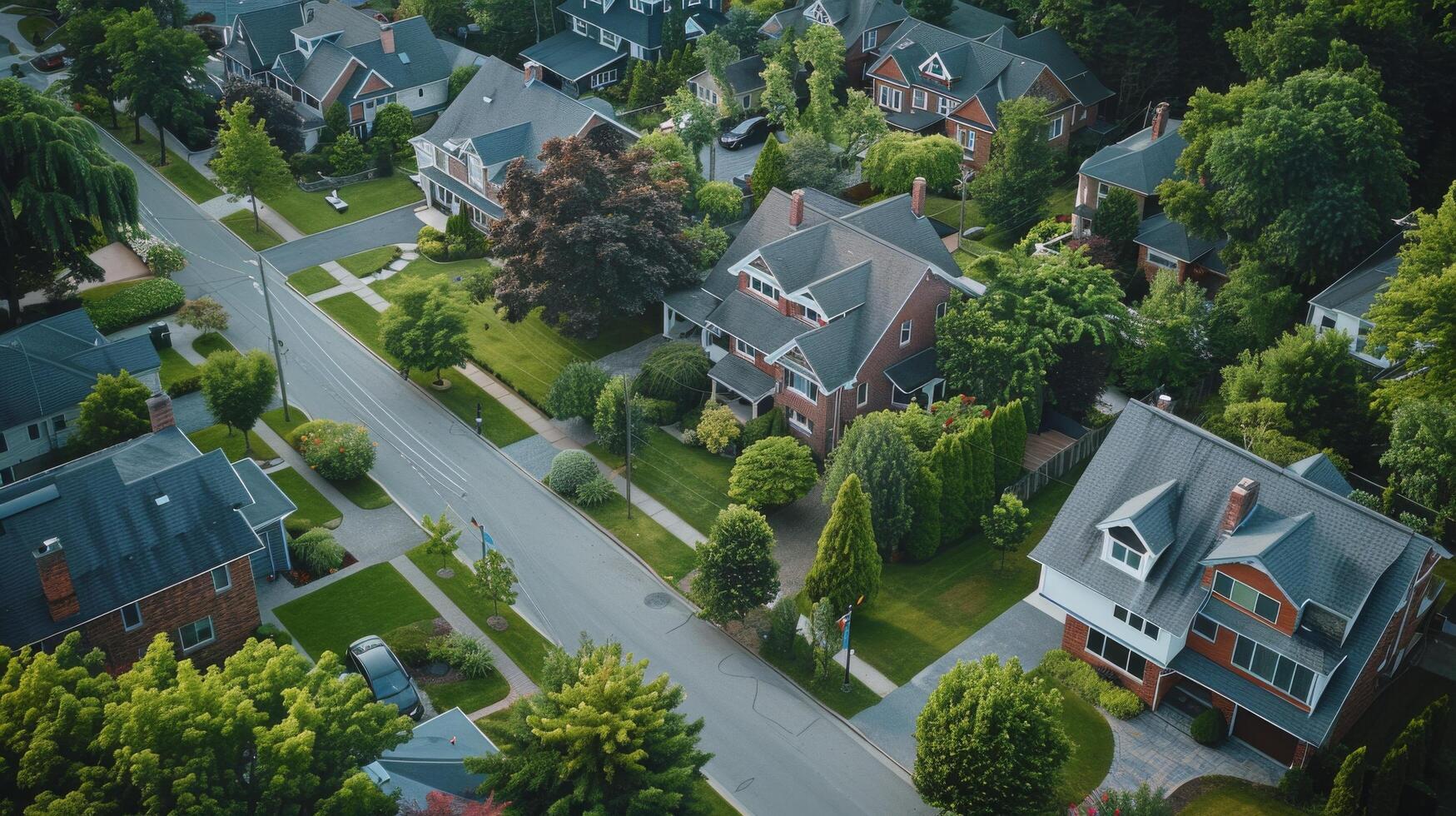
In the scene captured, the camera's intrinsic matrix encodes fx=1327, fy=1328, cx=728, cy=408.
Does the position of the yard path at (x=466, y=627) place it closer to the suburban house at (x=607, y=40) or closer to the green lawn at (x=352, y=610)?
the green lawn at (x=352, y=610)

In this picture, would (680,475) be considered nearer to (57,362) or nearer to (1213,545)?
(1213,545)

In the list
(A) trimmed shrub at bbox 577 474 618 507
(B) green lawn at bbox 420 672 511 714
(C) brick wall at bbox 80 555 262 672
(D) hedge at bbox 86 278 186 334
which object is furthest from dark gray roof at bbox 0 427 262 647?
(D) hedge at bbox 86 278 186 334

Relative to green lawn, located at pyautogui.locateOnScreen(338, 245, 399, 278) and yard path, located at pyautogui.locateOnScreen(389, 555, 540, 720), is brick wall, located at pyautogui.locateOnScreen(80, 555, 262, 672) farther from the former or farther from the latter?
green lawn, located at pyautogui.locateOnScreen(338, 245, 399, 278)

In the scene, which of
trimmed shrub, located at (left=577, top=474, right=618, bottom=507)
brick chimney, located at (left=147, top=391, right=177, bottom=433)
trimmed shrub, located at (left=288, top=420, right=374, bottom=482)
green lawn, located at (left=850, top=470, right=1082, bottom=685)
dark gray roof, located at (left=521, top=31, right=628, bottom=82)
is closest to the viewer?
green lawn, located at (left=850, top=470, right=1082, bottom=685)

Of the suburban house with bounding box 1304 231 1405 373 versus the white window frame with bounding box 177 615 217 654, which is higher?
the suburban house with bounding box 1304 231 1405 373

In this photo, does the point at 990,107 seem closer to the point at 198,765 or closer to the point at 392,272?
the point at 392,272

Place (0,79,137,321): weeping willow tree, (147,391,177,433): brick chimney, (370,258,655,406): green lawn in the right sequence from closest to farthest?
(147,391,177,433): brick chimney → (0,79,137,321): weeping willow tree → (370,258,655,406): green lawn

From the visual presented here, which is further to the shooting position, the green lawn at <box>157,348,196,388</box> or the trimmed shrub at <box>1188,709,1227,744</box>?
the green lawn at <box>157,348,196,388</box>
